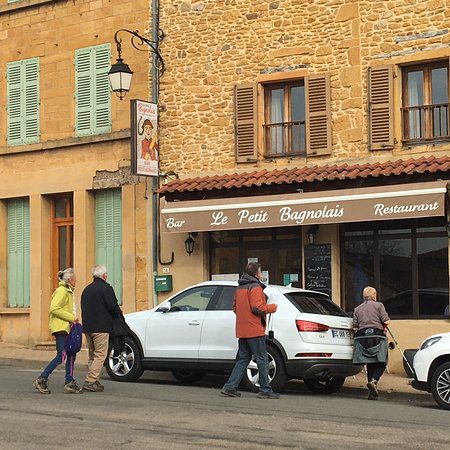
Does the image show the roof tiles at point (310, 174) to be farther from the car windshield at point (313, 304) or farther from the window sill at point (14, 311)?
the window sill at point (14, 311)

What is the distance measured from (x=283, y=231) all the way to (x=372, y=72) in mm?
3311

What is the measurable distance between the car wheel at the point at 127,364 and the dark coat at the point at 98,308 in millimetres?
1659

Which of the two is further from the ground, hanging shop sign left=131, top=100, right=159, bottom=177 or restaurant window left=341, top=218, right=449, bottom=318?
hanging shop sign left=131, top=100, right=159, bottom=177

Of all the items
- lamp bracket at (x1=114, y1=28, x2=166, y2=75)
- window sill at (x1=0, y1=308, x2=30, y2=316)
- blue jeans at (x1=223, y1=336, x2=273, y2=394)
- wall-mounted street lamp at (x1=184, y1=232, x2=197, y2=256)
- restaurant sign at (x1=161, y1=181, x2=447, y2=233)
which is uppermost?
lamp bracket at (x1=114, y1=28, x2=166, y2=75)

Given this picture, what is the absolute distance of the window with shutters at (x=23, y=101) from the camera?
75.4ft

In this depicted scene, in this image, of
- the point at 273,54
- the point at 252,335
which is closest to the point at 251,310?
the point at 252,335

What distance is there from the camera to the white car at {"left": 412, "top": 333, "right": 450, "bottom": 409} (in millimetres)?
13172

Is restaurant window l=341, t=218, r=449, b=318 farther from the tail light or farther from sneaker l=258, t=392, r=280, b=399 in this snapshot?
sneaker l=258, t=392, r=280, b=399

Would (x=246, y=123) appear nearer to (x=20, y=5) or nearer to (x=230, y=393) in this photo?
(x=20, y=5)

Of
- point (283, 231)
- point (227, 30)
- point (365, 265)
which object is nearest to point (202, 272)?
point (283, 231)

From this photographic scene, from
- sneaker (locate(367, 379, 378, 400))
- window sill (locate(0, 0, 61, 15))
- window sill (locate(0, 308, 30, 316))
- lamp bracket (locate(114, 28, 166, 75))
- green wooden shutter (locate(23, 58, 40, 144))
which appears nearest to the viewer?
sneaker (locate(367, 379, 378, 400))

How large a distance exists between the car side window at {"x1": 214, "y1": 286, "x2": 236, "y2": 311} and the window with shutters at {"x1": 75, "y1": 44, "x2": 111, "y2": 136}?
7.47 m

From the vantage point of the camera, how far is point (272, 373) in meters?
14.5

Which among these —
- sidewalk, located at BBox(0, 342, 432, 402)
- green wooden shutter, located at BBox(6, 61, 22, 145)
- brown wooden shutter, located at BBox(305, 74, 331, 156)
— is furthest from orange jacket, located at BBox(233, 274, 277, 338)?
green wooden shutter, located at BBox(6, 61, 22, 145)
